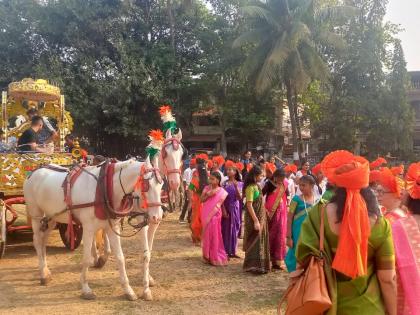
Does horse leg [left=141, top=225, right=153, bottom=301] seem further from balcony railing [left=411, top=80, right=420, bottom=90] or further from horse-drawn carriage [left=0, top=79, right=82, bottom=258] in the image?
balcony railing [left=411, top=80, right=420, bottom=90]

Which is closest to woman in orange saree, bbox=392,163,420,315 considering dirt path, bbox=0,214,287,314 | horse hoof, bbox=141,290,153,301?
dirt path, bbox=0,214,287,314

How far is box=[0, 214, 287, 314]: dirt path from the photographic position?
5.27m

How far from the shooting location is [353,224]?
A: 2395 mm

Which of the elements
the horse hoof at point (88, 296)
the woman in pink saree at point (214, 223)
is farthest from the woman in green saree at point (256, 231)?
the horse hoof at point (88, 296)

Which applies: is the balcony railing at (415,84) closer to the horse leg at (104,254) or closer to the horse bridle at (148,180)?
the horse leg at (104,254)

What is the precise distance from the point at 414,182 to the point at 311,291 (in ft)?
5.28

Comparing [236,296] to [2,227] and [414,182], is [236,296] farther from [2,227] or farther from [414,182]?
[2,227]

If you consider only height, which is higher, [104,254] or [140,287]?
[104,254]

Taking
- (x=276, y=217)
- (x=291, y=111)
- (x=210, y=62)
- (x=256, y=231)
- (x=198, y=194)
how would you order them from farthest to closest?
(x=210, y=62), (x=291, y=111), (x=198, y=194), (x=276, y=217), (x=256, y=231)

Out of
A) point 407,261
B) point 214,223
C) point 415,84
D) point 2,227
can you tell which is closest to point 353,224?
point 407,261

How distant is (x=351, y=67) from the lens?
23250 mm

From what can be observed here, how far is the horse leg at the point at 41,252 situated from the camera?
616cm

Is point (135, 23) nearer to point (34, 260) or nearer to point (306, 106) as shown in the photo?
point (306, 106)

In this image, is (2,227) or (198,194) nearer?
(2,227)
